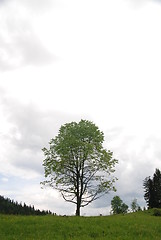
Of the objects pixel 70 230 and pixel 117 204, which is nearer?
pixel 70 230

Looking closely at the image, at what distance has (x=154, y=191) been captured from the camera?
7769cm

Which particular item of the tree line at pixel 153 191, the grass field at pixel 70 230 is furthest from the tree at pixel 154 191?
the grass field at pixel 70 230

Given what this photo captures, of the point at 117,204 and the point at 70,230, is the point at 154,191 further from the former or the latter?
the point at 70,230

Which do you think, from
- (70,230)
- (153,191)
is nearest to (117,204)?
(153,191)

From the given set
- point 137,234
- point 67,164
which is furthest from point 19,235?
point 67,164

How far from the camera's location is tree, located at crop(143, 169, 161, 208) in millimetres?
76438

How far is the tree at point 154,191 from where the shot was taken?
251ft

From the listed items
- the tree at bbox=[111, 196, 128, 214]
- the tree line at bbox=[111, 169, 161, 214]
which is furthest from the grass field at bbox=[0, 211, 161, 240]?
the tree at bbox=[111, 196, 128, 214]

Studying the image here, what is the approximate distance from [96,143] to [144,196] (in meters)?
53.7

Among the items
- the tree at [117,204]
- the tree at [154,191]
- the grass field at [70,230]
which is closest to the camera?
the grass field at [70,230]

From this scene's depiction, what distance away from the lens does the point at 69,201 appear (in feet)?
127

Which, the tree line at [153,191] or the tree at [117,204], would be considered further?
the tree at [117,204]

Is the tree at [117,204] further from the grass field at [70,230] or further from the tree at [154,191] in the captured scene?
the grass field at [70,230]

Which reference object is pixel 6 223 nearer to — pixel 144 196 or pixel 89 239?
pixel 89 239
